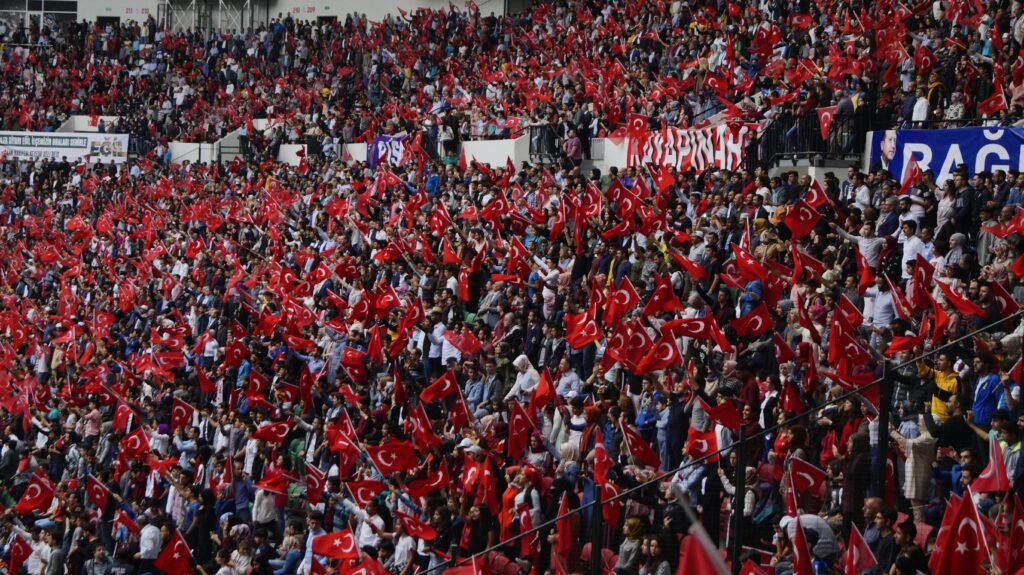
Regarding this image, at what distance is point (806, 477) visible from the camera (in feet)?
25.1

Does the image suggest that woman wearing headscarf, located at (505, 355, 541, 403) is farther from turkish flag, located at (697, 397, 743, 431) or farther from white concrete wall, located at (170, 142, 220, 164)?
white concrete wall, located at (170, 142, 220, 164)

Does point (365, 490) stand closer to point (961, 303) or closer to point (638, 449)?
point (638, 449)

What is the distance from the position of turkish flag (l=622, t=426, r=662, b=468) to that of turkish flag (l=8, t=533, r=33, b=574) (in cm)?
657

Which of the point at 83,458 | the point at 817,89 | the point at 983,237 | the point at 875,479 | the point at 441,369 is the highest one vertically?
the point at 817,89

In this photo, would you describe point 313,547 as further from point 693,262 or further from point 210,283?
point 210,283

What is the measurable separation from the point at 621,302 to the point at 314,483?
3.33 metres

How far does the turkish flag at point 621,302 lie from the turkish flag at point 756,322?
1331mm

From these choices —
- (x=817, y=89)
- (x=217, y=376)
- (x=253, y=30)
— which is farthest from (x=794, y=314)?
(x=253, y=30)

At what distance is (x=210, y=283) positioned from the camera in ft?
70.8

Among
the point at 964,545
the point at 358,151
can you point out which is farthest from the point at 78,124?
the point at 964,545

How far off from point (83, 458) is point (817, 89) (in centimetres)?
1002

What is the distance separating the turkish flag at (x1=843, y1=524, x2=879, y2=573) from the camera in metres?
6.94

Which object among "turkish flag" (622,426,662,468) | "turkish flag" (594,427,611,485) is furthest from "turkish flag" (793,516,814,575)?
"turkish flag" (622,426,662,468)

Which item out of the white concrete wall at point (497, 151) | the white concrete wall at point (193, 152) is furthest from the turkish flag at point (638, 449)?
the white concrete wall at point (193, 152)
